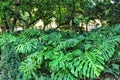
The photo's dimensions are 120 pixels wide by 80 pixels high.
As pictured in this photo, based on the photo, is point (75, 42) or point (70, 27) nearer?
point (75, 42)

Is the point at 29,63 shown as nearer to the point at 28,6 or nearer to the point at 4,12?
the point at 4,12

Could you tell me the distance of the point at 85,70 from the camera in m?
3.20

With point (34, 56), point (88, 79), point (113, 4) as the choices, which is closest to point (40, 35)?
point (34, 56)

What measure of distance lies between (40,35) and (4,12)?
4.48 feet

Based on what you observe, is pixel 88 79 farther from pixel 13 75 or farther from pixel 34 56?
pixel 13 75

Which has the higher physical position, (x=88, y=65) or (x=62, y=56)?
(x=62, y=56)

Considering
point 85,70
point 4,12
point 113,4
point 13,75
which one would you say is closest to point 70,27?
point 113,4

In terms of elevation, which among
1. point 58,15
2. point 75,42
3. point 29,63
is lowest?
point 29,63

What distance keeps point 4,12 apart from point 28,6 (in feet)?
2.30

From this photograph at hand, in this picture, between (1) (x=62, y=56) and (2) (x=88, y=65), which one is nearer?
(2) (x=88, y=65)

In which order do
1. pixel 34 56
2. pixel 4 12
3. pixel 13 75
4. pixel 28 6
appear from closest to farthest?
1. pixel 34 56
2. pixel 13 75
3. pixel 4 12
4. pixel 28 6

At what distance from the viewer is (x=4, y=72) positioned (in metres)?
4.02

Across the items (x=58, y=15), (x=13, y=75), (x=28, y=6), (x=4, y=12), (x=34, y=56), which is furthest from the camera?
(x=58, y=15)

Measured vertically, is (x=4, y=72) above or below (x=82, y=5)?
below
